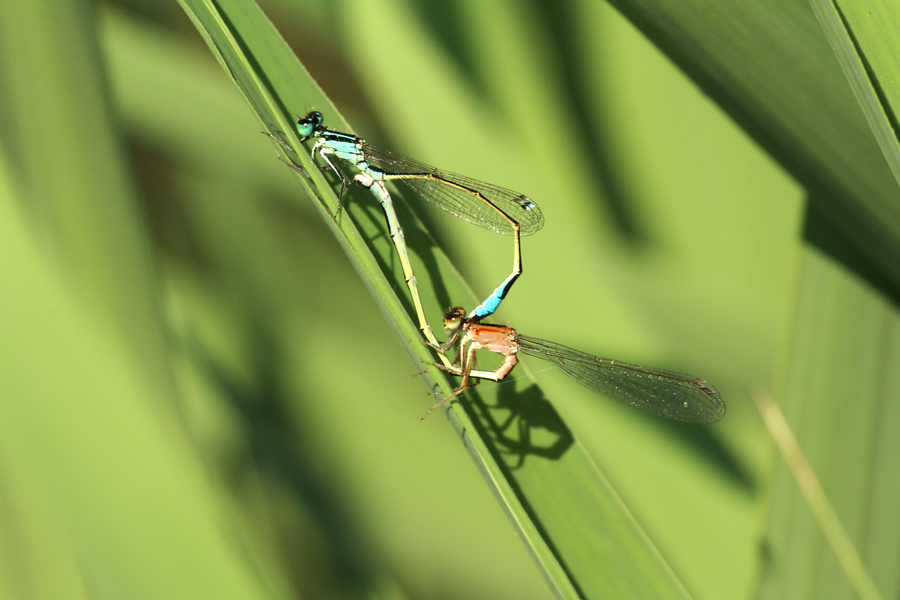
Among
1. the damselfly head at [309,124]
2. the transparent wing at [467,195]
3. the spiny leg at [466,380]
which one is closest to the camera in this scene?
the spiny leg at [466,380]

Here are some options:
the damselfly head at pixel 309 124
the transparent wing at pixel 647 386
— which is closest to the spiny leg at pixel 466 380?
the transparent wing at pixel 647 386

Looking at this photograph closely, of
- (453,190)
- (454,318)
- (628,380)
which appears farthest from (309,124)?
(628,380)

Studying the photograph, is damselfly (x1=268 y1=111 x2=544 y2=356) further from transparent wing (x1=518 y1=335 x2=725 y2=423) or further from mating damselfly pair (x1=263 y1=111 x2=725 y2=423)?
A: transparent wing (x1=518 y1=335 x2=725 y2=423)

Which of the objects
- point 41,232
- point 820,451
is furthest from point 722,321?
point 41,232

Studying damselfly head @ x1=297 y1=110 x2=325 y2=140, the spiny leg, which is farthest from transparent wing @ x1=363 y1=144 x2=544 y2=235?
the spiny leg

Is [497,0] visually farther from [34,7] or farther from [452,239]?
[34,7]

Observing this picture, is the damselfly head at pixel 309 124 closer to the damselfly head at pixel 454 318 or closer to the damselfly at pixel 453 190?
the damselfly at pixel 453 190

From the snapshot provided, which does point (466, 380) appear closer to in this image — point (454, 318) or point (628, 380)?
point (454, 318)
